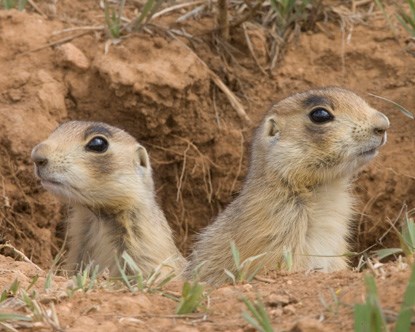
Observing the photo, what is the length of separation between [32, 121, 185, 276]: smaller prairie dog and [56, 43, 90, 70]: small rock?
1332mm

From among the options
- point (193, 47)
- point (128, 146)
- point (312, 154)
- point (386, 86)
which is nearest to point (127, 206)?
point (128, 146)

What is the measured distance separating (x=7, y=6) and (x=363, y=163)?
173 inches

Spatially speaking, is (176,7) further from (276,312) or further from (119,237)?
(276,312)

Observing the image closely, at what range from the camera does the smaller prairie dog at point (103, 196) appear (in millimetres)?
7566

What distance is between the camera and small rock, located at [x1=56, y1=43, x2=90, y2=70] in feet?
30.4

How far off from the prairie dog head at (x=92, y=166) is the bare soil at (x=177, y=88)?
1.23m

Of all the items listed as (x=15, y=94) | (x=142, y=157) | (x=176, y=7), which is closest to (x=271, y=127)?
(x=142, y=157)

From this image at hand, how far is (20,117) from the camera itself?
9102mm

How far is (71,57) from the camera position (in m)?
9.26

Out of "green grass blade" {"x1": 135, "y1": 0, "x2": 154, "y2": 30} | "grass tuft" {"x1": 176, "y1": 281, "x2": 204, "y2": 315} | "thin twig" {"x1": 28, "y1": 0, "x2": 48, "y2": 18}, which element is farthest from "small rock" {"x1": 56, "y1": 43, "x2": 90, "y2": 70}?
"grass tuft" {"x1": 176, "y1": 281, "x2": 204, "y2": 315}

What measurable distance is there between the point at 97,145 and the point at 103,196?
0.47 m

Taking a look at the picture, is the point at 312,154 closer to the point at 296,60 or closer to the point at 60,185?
the point at 60,185

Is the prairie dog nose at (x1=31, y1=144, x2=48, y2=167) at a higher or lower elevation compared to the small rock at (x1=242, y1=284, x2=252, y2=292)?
higher

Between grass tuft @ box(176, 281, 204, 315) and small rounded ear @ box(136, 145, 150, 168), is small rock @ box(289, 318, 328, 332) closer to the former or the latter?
grass tuft @ box(176, 281, 204, 315)
